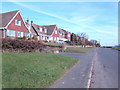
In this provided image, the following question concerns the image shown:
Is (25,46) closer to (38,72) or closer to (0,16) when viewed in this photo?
(38,72)

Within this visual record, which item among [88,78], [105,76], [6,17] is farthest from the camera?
[6,17]

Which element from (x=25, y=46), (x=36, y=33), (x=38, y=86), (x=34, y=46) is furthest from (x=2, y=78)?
(x=36, y=33)

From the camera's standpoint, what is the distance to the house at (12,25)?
25.2 m

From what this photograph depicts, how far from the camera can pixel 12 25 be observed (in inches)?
1059

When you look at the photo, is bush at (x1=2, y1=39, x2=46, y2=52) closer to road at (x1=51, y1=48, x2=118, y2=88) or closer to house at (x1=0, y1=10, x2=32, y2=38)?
road at (x1=51, y1=48, x2=118, y2=88)

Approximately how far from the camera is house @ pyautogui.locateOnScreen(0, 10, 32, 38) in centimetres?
2519

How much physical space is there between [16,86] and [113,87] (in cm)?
402

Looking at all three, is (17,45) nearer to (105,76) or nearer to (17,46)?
(17,46)

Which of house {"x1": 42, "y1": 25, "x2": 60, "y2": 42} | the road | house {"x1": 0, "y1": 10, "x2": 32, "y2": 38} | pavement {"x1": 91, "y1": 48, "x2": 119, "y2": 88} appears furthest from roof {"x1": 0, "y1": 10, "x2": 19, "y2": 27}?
pavement {"x1": 91, "y1": 48, "x2": 119, "y2": 88}

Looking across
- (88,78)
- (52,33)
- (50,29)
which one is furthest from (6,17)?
(88,78)

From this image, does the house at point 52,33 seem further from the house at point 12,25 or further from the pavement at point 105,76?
the pavement at point 105,76

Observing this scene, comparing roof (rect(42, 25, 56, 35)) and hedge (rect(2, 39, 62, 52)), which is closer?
hedge (rect(2, 39, 62, 52))

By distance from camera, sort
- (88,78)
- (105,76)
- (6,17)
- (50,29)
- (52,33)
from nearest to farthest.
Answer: (88,78) → (105,76) → (6,17) → (52,33) → (50,29)

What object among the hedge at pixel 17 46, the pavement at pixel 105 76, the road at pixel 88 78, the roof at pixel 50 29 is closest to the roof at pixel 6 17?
the hedge at pixel 17 46
